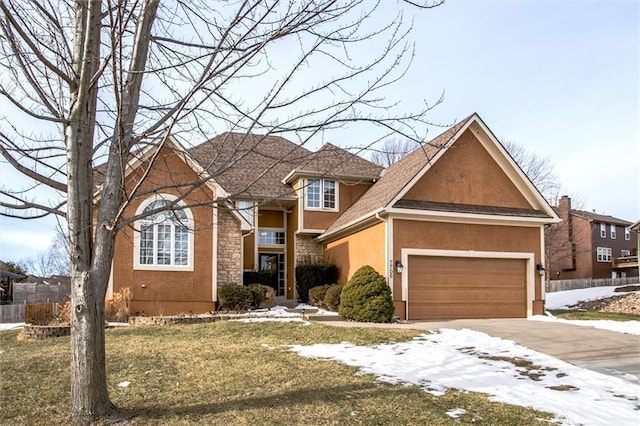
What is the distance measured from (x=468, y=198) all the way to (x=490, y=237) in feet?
4.69

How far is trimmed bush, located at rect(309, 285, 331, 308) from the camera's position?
1883 cm

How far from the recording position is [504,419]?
592cm

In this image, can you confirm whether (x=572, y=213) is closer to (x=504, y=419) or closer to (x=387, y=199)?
(x=387, y=199)

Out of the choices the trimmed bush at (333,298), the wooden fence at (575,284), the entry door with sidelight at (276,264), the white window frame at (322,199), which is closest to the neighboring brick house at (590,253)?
the wooden fence at (575,284)

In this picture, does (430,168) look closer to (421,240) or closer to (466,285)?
(421,240)

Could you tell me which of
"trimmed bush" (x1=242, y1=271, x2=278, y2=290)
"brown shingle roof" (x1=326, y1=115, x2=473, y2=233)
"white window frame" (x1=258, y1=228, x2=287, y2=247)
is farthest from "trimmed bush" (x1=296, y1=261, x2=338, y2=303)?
"white window frame" (x1=258, y1=228, x2=287, y2=247)

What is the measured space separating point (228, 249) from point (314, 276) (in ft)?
12.8

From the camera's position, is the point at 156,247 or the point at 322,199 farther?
the point at 322,199

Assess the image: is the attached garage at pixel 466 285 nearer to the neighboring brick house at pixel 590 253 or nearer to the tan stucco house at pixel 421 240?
the tan stucco house at pixel 421 240

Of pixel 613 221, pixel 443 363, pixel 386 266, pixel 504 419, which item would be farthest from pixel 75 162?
pixel 613 221

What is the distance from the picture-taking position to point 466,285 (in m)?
16.7

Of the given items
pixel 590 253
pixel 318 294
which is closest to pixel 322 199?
pixel 318 294

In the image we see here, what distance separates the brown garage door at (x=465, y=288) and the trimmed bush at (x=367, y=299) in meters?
1.34

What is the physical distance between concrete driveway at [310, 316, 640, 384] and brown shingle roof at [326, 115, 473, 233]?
4.15 m
